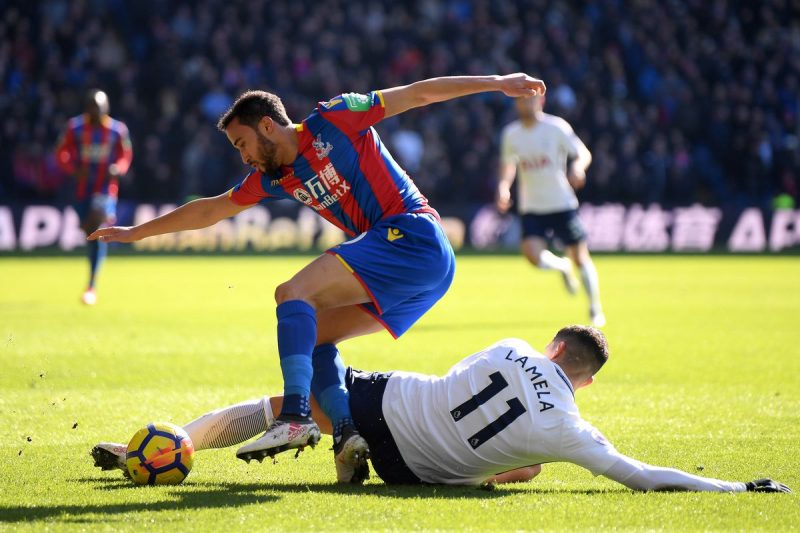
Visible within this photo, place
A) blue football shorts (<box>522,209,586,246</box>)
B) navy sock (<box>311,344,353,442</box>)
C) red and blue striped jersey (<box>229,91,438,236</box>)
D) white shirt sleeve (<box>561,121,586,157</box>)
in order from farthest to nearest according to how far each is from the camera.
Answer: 1. white shirt sleeve (<box>561,121,586,157</box>)
2. blue football shorts (<box>522,209,586,246</box>)
3. red and blue striped jersey (<box>229,91,438,236</box>)
4. navy sock (<box>311,344,353,442</box>)

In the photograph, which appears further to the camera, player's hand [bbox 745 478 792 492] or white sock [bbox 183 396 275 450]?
white sock [bbox 183 396 275 450]

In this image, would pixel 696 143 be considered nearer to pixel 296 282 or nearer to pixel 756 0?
pixel 756 0

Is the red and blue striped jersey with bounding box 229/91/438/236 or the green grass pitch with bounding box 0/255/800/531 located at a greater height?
the red and blue striped jersey with bounding box 229/91/438/236

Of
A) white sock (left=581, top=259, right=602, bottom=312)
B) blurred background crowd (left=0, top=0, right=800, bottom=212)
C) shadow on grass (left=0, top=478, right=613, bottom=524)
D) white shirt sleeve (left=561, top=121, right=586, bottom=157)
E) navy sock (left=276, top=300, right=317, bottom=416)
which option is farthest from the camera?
blurred background crowd (left=0, top=0, right=800, bottom=212)

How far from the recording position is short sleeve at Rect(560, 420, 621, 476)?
484 centimetres

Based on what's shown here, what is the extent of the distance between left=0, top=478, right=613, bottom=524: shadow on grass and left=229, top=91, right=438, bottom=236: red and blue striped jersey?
1.46 meters

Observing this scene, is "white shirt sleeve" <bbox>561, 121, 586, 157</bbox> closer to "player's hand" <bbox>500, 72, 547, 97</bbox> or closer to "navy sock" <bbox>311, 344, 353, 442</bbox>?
"player's hand" <bbox>500, 72, 547, 97</bbox>

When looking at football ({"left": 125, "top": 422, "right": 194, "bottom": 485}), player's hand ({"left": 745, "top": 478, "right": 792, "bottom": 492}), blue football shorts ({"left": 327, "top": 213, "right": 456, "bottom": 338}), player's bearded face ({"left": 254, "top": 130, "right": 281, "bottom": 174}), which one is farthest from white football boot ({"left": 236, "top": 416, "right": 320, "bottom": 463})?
player's hand ({"left": 745, "top": 478, "right": 792, "bottom": 492})

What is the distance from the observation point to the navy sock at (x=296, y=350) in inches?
205

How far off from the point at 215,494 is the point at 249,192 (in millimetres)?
1762

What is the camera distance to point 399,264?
5.75 metres

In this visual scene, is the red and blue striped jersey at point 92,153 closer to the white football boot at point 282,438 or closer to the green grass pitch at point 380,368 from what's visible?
the green grass pitch at point 380,368

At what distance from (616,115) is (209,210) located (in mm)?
22589

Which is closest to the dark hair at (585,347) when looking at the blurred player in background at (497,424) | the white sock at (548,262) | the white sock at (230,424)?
the blurred player in background at (497,424)
